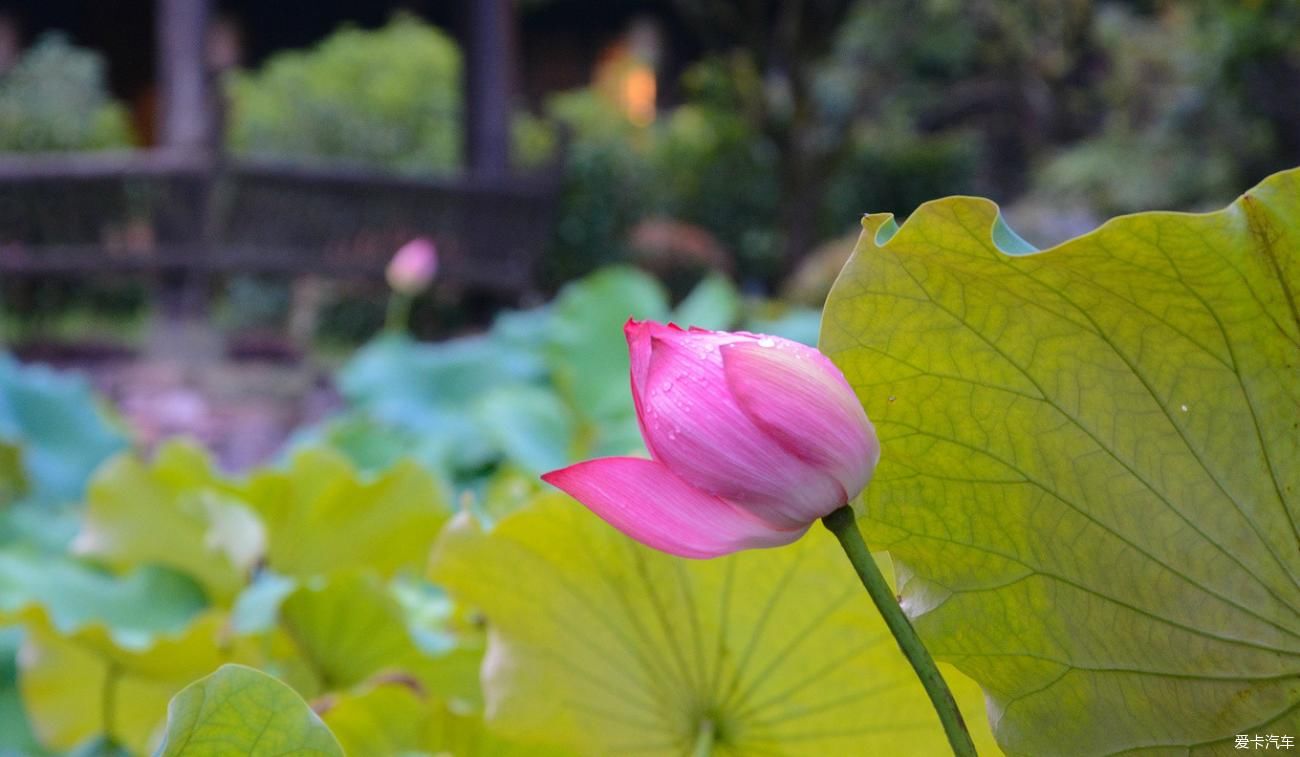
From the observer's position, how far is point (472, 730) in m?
0.47

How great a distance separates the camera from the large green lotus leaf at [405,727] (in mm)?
464

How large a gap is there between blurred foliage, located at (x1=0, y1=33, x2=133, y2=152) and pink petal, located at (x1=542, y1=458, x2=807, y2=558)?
7777mm

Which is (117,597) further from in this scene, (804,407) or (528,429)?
(804,407)

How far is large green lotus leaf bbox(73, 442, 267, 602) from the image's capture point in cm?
76

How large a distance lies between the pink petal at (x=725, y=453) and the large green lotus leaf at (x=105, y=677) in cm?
45

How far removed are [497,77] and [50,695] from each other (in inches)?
238

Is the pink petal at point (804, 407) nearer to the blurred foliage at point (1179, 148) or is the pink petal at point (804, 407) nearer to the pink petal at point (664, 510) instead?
the pink petal at point (664, 510)

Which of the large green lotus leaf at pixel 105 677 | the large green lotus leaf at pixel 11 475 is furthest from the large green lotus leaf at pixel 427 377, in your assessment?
the large green lotus leaf at pixel 105 677

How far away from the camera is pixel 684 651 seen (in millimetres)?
387

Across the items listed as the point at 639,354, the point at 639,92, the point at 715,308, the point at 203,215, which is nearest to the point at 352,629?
the point at 639,354

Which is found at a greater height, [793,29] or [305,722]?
[793,29]

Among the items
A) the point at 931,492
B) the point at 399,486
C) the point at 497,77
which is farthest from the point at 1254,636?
the point at 497,77

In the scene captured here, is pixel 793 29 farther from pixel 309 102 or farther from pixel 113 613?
pixel 113 613

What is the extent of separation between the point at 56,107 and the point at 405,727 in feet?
25.4
